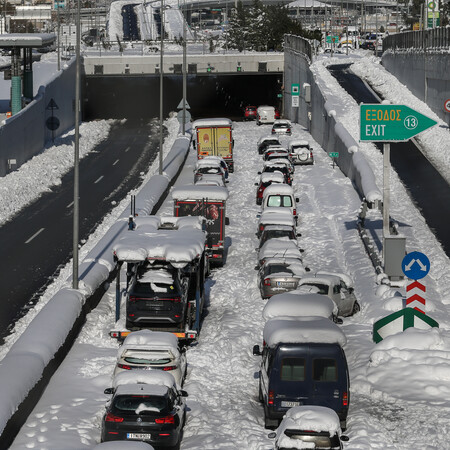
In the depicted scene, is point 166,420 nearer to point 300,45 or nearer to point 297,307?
point 297,307

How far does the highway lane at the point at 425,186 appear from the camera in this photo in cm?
4266

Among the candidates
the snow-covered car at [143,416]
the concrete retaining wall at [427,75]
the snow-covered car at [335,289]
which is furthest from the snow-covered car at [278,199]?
the snow-covered car at [143,416]

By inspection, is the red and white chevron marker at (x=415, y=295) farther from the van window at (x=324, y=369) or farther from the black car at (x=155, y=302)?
the van window at (x=324, y=369)

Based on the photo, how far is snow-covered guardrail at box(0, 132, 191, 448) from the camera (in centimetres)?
2036

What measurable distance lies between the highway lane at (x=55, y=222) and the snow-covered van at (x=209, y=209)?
5.39 m

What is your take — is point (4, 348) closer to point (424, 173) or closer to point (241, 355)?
point (241, 355)

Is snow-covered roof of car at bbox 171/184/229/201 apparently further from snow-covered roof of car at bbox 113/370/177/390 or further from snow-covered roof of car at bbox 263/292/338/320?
snow-covered roof of car at bbox 113/370/177/390

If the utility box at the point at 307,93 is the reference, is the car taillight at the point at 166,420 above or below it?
below

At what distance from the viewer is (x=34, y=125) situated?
6669cm

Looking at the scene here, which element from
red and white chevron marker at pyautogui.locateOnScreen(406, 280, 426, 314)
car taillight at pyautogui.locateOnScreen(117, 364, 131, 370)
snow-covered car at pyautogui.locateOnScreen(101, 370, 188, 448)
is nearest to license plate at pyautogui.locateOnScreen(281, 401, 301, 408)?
snow-covered car at pyautogui.locateOnScreen(101, 370, 188, 448)

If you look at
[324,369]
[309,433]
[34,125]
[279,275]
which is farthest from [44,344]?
[34,125]

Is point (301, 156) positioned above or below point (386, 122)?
below

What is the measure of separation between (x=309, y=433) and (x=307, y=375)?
10.2 ft

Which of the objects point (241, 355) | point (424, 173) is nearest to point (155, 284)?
point (241, 355)
